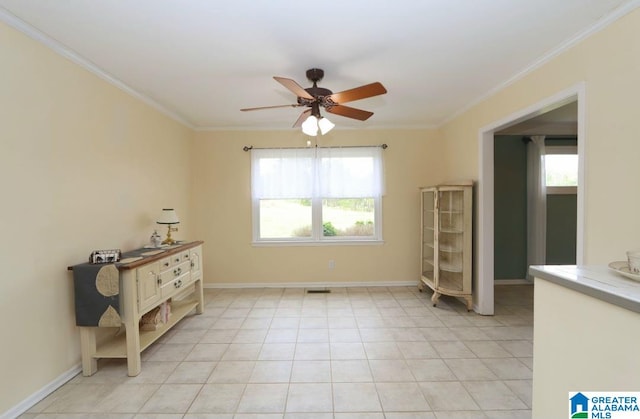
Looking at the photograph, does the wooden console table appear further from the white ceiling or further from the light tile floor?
the white ceiling

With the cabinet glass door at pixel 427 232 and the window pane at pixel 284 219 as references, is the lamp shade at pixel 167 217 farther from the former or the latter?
the cabinet glass door at pixel 427 232

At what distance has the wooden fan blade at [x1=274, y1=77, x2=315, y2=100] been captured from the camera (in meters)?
1.96

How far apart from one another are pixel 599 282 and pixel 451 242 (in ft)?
9.05

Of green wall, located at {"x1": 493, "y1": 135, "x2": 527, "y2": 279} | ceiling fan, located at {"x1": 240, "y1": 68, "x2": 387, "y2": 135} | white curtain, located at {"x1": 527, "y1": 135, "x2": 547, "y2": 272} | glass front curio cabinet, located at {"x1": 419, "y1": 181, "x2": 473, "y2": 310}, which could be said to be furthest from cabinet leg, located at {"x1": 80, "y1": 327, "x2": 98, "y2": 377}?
white curtain, located at {"x1": 527, "y1": 135, "x2": 547, "y2": 272}

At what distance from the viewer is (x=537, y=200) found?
166 inches

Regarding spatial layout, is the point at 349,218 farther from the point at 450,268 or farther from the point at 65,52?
the point at 65,52

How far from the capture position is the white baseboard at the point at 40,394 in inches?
68.9

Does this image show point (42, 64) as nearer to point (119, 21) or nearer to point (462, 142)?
point (119, 21)

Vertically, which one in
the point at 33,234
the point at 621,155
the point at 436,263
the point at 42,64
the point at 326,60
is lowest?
the point at 436,263

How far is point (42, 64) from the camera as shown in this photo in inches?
77.5

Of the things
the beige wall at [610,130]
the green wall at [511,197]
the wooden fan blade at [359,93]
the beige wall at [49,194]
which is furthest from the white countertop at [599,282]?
the green wall at [511,197]

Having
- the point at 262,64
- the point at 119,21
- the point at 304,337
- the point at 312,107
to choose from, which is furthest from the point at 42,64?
the point at 304,337

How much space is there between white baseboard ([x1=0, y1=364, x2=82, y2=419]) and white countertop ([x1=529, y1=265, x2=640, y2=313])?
10.4ft

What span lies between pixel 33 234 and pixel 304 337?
235 centimetres
